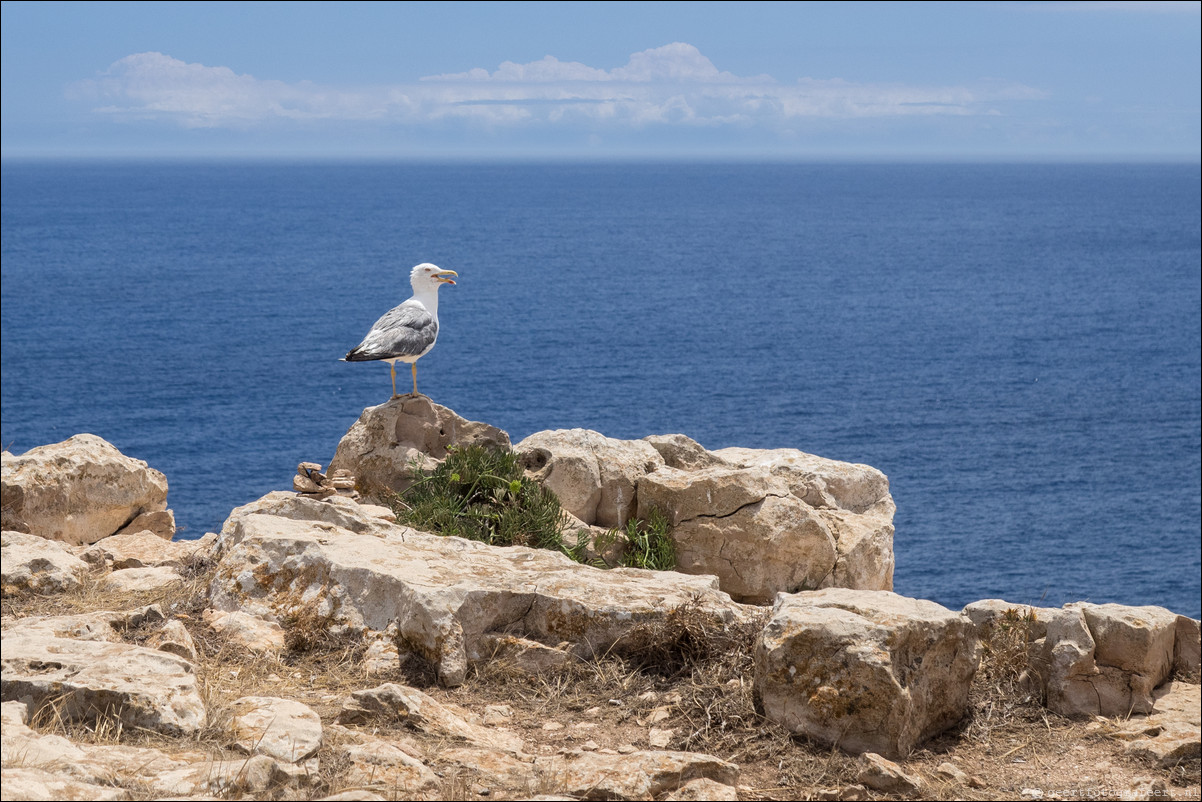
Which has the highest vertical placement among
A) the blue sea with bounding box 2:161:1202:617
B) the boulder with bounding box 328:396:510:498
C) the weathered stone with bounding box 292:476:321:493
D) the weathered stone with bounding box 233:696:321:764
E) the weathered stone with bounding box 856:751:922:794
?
the boulder with bounding box 328:396:510:498

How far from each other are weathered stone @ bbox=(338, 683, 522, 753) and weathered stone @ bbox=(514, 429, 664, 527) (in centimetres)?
545

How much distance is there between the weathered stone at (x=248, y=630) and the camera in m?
8.93

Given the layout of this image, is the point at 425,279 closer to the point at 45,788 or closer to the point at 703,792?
the point at 703,792

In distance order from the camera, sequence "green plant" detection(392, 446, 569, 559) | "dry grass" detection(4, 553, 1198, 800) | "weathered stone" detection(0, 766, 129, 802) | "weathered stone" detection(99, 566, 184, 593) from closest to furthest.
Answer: "weathered stone" detection(0, 766, 129, 802) < "dry grass" detection(4, 553, 1198, 800) < "weathered stone" detection(99, 566, 184, 593) < "green plant" detection(392, 446, 569, 559)

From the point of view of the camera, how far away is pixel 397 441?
13492 millimetres

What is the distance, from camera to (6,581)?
31.4 feet

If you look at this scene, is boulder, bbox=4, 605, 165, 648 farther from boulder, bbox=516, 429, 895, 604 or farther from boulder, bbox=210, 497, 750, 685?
boulder, bbox=516, 429, 895, 604

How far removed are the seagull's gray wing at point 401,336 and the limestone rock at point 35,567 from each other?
4170 millimetres

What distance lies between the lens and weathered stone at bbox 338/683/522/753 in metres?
7.49

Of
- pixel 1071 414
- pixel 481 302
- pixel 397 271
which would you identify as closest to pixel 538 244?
pixel 397 271

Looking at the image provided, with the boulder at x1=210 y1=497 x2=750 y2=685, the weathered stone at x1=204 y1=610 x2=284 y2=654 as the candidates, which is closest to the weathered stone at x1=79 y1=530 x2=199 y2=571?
the boulder at x1=210 y1=497 x2=750 y2=685

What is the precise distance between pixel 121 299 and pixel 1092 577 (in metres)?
89.8

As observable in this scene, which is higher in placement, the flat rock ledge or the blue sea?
the flat rock ledge

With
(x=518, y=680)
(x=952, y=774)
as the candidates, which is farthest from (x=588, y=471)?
(x=952, y=774)
